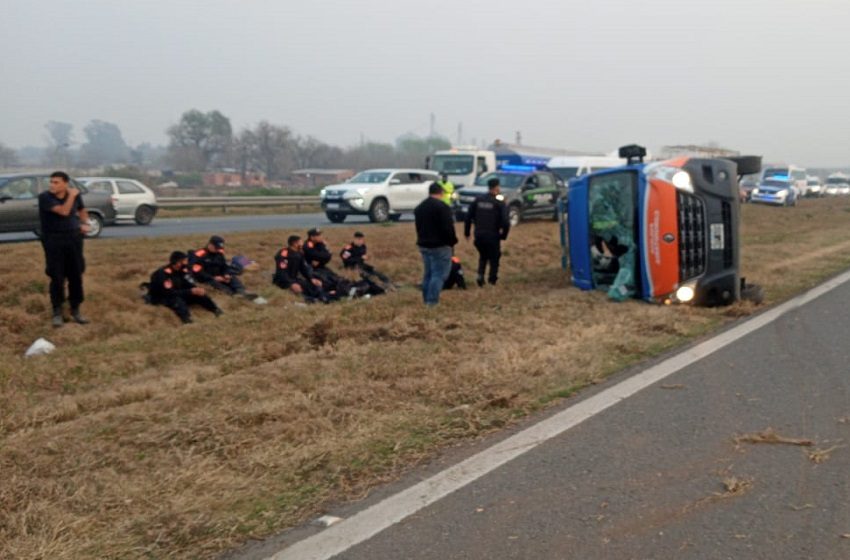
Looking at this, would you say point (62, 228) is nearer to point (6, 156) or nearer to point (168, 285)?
point (168, 285)

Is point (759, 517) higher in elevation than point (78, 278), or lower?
lower

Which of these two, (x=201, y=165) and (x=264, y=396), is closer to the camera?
(x=264, y=396)

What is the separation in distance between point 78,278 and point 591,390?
673 centimetres

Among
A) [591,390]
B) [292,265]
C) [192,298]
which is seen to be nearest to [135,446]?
[591,390]

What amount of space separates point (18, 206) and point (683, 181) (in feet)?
46.0

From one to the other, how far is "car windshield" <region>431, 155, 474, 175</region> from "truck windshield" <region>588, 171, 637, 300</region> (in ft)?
68.3

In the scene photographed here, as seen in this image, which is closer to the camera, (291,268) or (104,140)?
(291,268)

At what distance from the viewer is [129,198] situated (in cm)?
2548

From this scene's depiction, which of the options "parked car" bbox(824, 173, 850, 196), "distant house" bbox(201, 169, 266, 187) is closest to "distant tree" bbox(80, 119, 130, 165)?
"distant house" bbox(201, 169, 266, 187)

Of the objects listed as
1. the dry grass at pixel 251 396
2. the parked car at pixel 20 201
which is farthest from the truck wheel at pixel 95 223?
the dry grass at pixel 251 396

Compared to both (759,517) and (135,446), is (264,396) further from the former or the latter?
(759,517)

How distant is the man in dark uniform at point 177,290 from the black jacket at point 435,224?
139 inches

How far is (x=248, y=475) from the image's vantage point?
5105 mm

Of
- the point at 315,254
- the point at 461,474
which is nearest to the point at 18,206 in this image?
the point at 315,254
